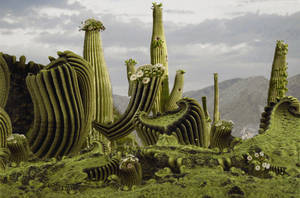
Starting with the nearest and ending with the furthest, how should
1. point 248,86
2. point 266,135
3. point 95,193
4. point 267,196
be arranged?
point 267,196 → point 95,193 → point 266,135 → point 248,86

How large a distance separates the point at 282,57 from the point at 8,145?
11.9 ft

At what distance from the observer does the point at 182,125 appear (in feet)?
6.60

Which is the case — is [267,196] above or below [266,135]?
below

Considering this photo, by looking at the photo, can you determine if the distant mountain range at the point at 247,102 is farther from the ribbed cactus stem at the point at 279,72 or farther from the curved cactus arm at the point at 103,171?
the curved cactus arm at the point at 103,171

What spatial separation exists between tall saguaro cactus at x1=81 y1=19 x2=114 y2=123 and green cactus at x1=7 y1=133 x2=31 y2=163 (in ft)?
6.95

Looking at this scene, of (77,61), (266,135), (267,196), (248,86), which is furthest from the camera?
(248,86)

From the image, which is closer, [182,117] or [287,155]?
[287,155]

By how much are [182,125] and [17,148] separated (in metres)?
1.01

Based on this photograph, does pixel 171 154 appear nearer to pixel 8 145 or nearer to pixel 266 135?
pixel 266 135

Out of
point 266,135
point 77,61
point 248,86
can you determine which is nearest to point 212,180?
point 266,135

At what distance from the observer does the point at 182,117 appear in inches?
79.8

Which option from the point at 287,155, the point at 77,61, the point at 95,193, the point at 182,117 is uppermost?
the point at 77,61

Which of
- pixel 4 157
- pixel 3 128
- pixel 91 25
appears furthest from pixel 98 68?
pixel 4 157

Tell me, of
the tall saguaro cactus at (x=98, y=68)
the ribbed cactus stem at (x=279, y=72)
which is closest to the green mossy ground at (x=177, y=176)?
the tall saguaro cactus at (x=98, y=68)
